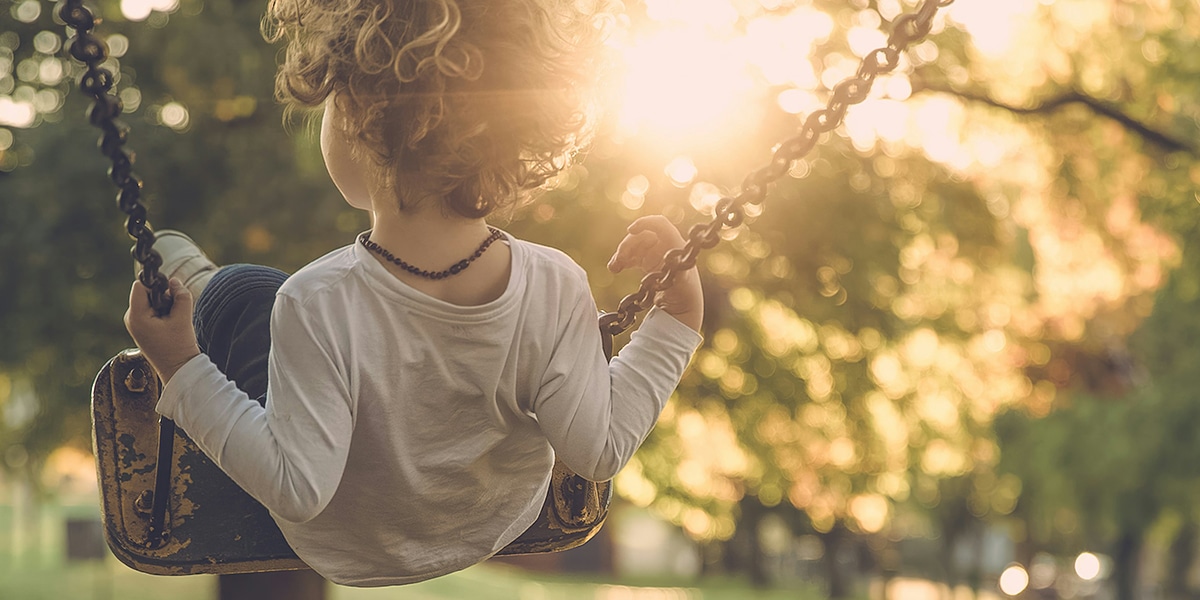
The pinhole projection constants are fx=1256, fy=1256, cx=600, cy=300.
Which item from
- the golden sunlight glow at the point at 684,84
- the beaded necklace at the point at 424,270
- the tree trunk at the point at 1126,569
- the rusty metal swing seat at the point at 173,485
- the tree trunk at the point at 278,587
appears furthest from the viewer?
the tree trunk at the point at 1126,569

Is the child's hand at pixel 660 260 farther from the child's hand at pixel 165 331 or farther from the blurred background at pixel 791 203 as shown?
the blurred background at pixel 791 203

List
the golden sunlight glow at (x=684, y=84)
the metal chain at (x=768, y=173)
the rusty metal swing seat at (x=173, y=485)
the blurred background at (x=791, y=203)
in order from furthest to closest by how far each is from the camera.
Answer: the blurred background at (x=791, y=203) < the golden sunlight glow at (x=684, y=84) < the rusty metal swing seat at (x=173, y=485) < the metal chain at (x=768, y=173)

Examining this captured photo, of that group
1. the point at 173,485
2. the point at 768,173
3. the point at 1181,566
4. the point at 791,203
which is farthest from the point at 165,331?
the point at 1181,566

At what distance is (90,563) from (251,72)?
12498 mm

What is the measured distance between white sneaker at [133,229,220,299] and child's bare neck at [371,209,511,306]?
630mm

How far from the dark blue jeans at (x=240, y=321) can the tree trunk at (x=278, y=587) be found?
6.26 m

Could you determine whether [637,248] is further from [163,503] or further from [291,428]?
[163,503]

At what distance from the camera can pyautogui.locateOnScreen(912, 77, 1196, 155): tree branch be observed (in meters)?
8.61

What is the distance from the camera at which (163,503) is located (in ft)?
6.70

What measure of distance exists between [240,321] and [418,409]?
1.42ft

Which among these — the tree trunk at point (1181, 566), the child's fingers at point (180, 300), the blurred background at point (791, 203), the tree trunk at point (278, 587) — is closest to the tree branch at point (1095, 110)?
the blurred background at point (791, 203)

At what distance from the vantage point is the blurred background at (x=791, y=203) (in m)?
7.22

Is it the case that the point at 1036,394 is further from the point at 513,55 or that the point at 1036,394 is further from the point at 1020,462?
the point at 513,55

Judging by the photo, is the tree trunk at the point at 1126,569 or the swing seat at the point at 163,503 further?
the tree trunk at the point at 1126,569
